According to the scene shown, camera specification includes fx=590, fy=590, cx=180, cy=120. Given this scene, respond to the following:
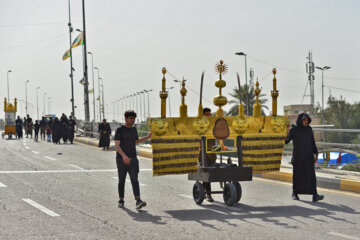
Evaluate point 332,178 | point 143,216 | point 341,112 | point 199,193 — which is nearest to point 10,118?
point 332,178

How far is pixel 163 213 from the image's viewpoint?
942 cm

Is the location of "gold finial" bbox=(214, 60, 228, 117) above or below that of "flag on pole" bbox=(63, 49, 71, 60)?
below

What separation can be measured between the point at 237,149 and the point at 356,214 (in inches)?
96.1

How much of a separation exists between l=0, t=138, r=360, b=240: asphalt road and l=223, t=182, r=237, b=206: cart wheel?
0.45ft

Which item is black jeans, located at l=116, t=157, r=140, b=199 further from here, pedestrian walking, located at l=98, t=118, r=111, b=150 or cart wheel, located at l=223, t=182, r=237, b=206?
pedestrian walking, located at l=98, t=118, r=111, b=150

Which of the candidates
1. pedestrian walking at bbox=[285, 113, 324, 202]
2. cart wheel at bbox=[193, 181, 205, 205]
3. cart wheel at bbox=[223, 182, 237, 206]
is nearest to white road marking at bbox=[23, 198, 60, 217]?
cart wheel at bbox=[193, 181, 205, 205]

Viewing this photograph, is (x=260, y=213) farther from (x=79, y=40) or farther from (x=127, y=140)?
(x=79, y=40)

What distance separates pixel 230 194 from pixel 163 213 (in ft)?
4.59

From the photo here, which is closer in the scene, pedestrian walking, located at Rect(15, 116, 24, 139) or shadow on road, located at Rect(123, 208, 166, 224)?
shadow on road, located at Rect(123, 208, 166, 224)

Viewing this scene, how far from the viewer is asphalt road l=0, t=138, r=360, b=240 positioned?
7.65 m

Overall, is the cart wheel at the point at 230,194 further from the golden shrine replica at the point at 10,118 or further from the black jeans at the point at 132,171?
the golden shrine replica at the point at 10,118

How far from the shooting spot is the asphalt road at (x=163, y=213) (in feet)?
25.1

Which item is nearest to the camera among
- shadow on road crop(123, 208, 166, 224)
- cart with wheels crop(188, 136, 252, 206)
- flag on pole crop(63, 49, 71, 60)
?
shadow on road crop(123, 208, 166, 224)

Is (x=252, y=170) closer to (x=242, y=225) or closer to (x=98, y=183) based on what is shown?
(x=242, y=225)
